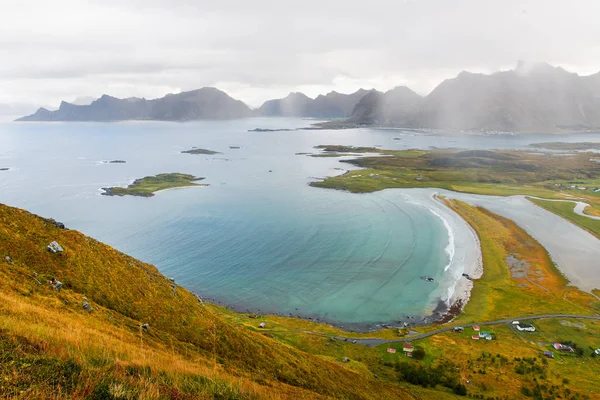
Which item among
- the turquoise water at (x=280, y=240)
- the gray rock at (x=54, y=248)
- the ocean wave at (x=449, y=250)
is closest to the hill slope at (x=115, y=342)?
the gray rock at (x=54, y=248)

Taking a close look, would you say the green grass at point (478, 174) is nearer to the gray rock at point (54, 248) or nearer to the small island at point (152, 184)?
the small island at point (152, 184)

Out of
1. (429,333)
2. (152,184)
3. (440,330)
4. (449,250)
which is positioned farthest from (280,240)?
(152,184)

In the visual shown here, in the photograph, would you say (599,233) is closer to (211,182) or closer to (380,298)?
(380,298)

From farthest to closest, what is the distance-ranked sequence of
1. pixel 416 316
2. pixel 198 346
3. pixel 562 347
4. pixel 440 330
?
pixel 416 316 → pixel 440 330 → pixel 562 347 → pixel 198 346

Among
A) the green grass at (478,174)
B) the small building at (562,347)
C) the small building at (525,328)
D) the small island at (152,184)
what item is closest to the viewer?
the small building at (562,347)

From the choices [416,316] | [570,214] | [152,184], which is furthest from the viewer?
[152,184]

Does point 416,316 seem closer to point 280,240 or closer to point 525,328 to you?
point 525,328

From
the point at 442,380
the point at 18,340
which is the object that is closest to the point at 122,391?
the point at 18,340
